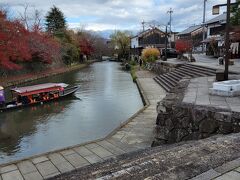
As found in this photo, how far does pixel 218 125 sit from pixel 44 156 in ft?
15.4

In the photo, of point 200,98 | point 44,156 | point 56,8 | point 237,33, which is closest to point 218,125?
point 200,98

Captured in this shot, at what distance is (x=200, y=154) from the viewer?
157 inches

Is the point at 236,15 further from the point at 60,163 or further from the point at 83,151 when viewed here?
the point at 60,163

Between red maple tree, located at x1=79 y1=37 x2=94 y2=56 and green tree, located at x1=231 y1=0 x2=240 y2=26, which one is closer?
green tree, located at x1=231 y1=0 x2=240 y2=26

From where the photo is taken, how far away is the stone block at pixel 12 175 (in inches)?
253

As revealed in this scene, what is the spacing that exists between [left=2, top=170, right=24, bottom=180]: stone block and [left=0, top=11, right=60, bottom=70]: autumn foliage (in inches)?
791

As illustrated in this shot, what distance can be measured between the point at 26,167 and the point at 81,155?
148 cm

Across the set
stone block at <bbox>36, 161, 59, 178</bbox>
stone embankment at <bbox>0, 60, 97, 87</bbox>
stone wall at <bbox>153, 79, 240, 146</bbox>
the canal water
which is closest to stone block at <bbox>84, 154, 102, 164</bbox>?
stone block at <bbox>36, 161, 59, 178</bbox>

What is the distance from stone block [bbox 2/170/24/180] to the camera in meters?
6.43

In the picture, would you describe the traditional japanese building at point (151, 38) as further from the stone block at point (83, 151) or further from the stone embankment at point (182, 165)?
the stone embankment at point (182, 165)

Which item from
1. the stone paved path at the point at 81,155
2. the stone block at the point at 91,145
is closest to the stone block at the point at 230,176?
the stone paved path at the point at 81,155

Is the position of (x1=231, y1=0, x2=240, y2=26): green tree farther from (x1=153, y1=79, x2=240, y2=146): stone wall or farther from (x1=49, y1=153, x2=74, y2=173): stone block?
(x1=49, y1=153, x2=74, y2=173): stone block

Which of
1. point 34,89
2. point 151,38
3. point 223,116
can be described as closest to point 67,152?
point 223,116

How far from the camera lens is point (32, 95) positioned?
16812mm
